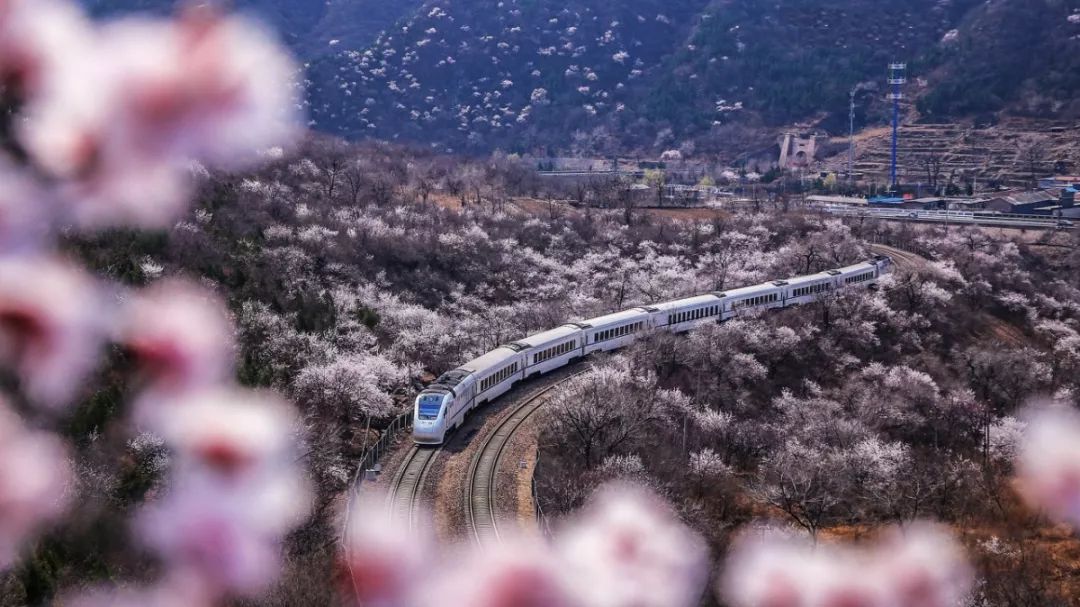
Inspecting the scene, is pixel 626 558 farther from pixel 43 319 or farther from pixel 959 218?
pixel 959 218

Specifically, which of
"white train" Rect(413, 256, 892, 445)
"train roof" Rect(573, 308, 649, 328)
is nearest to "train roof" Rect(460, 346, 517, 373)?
"white train" Rect(413, 256, 892, 445)

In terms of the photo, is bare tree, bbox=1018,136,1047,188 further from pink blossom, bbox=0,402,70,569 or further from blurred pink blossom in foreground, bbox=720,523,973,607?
pink blossom, bbox=0,402,70,569

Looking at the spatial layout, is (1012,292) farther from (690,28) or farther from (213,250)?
(690,28)

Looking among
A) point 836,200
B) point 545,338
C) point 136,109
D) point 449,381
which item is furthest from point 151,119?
point 836,200

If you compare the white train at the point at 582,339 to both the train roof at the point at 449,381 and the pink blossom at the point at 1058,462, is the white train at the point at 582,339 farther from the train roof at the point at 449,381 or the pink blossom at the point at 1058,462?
the pink blossom at the point at 1058,462

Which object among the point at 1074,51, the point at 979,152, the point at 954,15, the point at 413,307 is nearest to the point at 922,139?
the point at 979,152

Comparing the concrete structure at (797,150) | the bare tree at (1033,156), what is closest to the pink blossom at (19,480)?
the bare tree at (1033,156)
